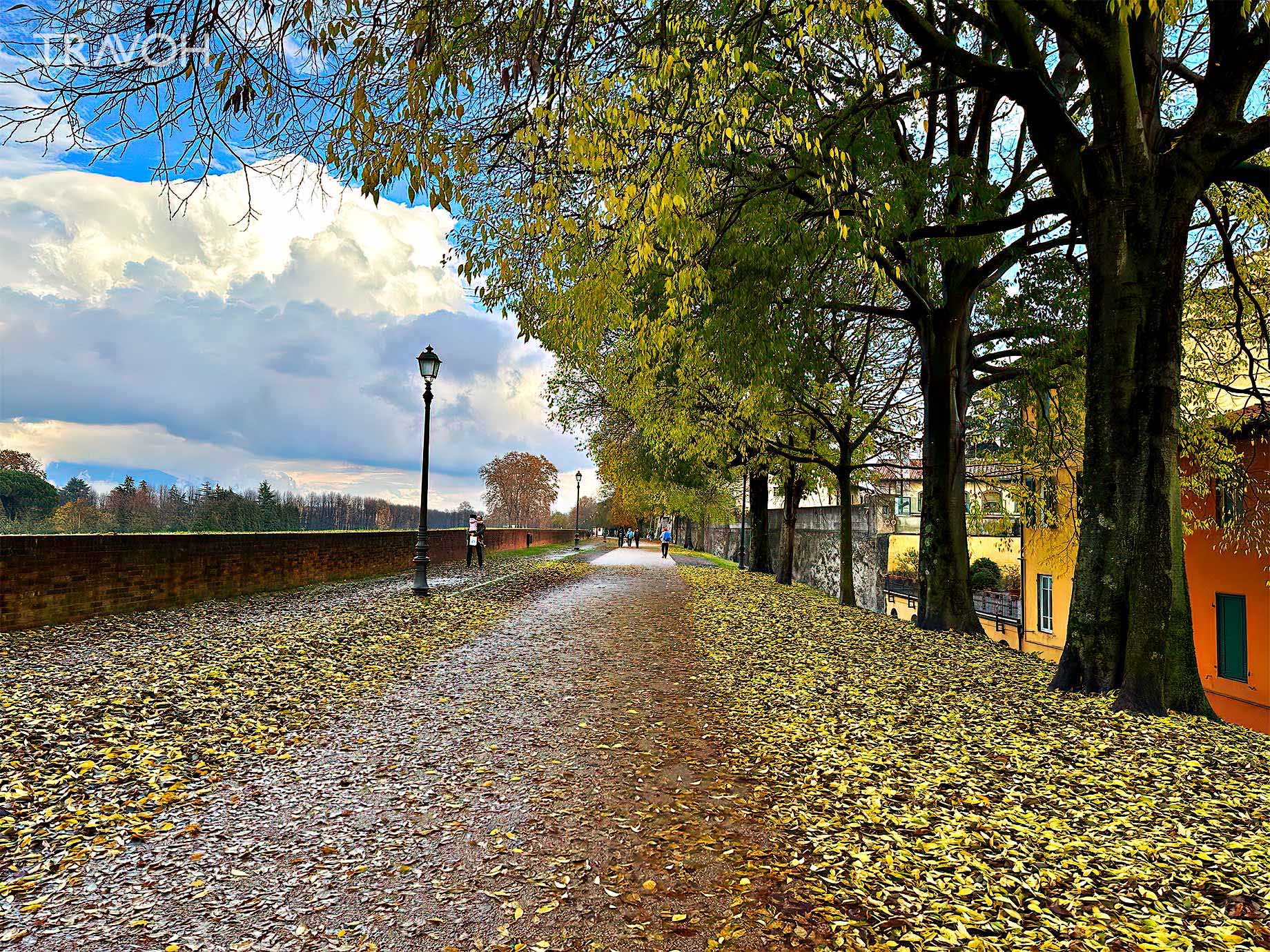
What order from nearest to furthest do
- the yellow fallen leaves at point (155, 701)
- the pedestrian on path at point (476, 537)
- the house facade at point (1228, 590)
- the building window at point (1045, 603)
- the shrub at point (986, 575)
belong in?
the yellow fallen leaves at point (155, 701) < the house facade at point (1228, 590) < the building window at point (1045, 603) < the pedestrian on path at point (476, 537) < the shrub at point (986, 575)

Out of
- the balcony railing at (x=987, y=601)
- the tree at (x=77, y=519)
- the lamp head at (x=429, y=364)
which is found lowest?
the balcony railing at (x=987, y=601)

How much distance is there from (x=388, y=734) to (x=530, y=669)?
108 inches

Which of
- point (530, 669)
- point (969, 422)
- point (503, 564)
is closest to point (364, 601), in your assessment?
point (530, 669)

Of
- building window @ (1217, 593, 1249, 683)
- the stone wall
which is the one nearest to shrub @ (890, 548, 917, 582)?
the stone wall

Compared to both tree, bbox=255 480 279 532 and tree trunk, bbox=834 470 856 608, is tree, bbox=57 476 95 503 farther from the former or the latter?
tree trunk, bbox=834 470 856 608

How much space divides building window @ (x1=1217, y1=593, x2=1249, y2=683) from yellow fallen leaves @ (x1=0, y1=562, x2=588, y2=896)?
55.7 feet

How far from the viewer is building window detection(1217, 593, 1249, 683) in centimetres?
1445

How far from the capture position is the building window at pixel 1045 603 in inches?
813

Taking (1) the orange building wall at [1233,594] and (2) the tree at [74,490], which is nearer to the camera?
(1) the orange building wall at [1233,594]

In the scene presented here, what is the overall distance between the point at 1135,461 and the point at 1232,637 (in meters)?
12.9

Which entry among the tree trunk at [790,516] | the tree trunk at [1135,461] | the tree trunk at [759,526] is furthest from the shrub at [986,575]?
the tree trunk at [1135,461]

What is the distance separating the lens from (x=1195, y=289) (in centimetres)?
1034

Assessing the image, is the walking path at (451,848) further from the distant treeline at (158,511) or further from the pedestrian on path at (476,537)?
the pedestrian on path at (476,537)

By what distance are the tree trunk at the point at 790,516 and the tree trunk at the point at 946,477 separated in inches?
350
